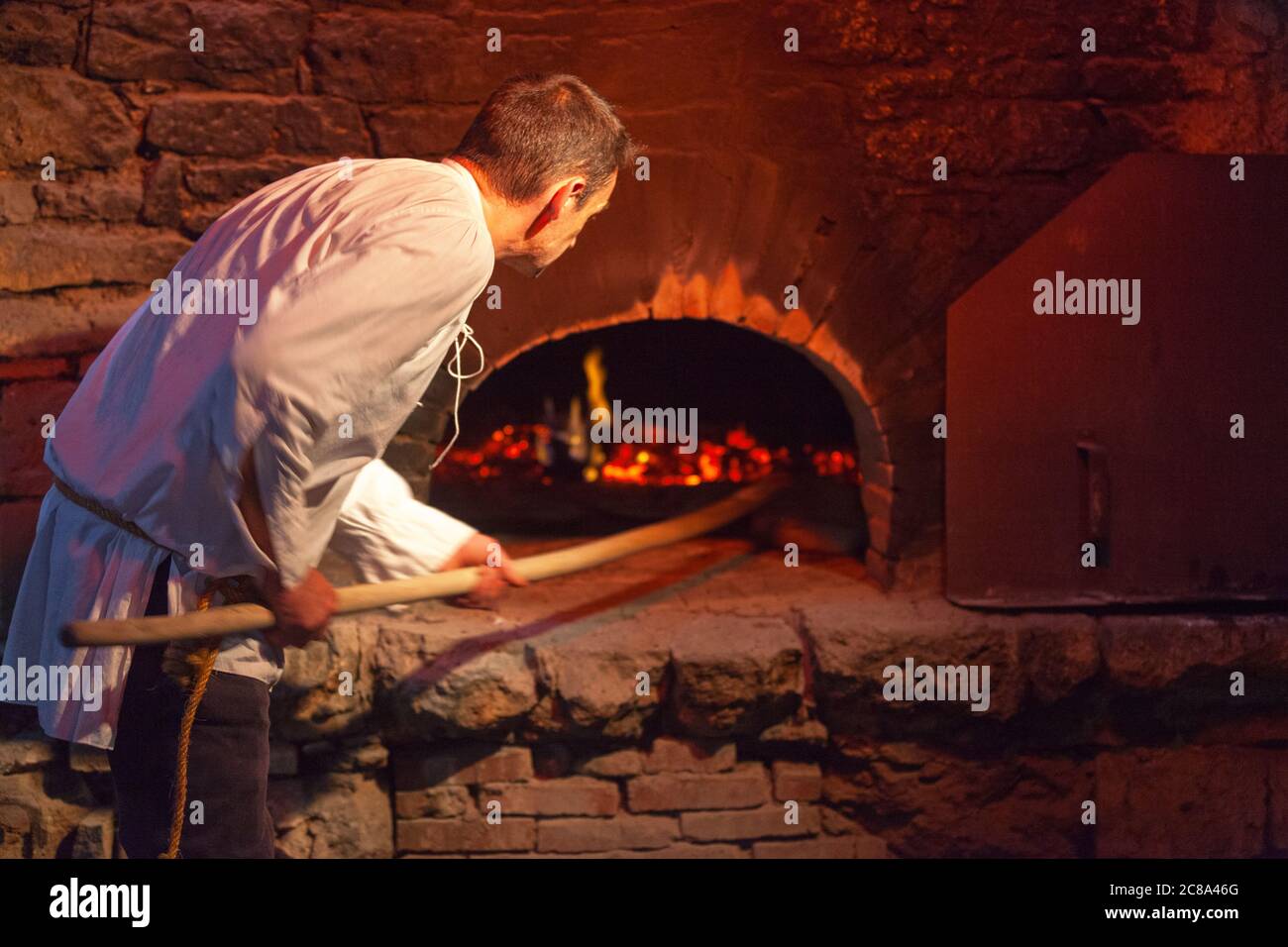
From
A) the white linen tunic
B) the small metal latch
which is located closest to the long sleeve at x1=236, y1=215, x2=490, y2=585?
the white linen tunic

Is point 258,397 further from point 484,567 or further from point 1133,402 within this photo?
point 1133,402

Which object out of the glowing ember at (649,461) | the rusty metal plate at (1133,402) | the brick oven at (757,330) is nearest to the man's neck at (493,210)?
the brick oven at (757,330)

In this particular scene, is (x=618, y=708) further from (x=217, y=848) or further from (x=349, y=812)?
(x=217, y=848)

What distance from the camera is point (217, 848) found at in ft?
5.84

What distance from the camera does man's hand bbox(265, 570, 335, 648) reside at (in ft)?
5.60

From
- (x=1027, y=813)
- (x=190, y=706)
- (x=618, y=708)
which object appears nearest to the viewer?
(x=190, y=706)

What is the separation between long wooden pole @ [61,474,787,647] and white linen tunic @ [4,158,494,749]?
3.8 inches

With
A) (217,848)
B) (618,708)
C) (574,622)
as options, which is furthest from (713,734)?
(217,848)

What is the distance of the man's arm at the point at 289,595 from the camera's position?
1.66 m

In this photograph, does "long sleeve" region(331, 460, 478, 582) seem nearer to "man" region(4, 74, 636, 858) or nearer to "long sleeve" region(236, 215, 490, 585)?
"man" region(4, 74, 636, 858)

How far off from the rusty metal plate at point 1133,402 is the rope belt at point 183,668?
6.55 ft

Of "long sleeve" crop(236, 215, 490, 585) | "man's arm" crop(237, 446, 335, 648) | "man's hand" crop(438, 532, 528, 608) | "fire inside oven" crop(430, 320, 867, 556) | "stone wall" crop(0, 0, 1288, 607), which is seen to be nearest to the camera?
"long sleeve" crop(236, 215, 490, 585)

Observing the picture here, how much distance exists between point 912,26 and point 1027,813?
7.26 ft

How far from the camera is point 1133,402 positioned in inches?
115
